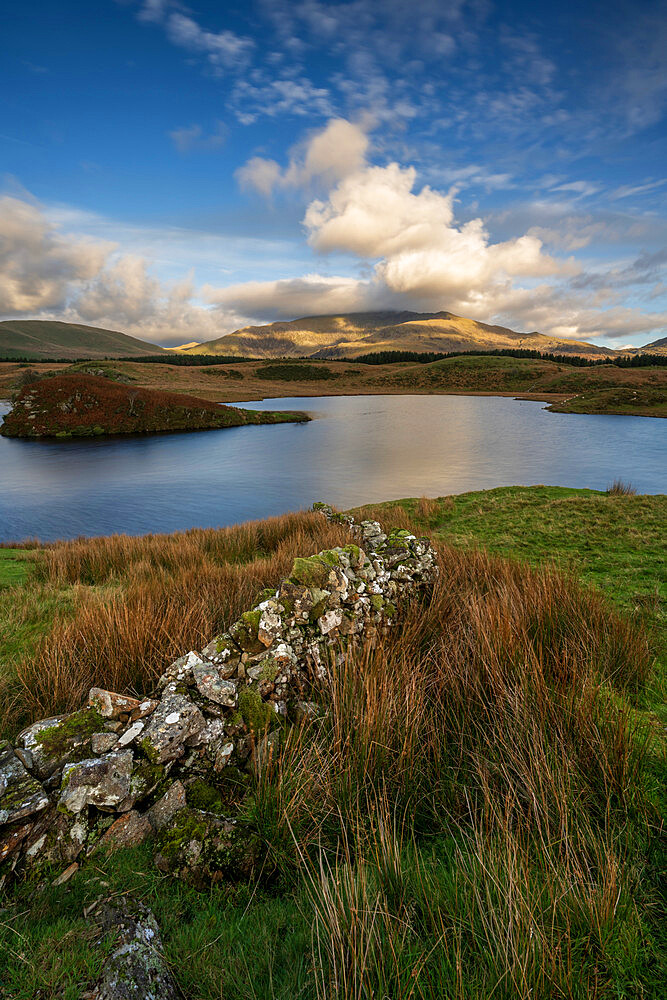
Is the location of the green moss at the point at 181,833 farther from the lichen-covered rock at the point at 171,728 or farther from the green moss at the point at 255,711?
the green moss at the point at 255,711

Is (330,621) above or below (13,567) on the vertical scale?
above

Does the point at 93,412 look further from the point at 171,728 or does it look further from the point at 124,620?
the point at 171,728

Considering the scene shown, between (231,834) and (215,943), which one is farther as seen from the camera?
(231,834)

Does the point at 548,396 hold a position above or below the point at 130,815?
above

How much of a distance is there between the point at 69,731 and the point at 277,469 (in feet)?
88.2

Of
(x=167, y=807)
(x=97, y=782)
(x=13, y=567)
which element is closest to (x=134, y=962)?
(x=167, y=807)

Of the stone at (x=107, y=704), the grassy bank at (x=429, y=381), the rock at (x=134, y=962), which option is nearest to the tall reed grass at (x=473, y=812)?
the rock at (x=134, y=962)

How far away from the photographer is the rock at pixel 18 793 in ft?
8.02

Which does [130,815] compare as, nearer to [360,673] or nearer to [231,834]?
[231,834]

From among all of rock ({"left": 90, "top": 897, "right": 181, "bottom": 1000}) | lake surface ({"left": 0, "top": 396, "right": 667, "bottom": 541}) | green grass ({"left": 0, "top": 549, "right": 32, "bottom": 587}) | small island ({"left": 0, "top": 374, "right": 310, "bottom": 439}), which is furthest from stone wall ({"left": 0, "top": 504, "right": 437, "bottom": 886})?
small island ({"left": 0, "top": 374, "right": 310, "bottom": 439})

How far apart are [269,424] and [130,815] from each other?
50.9 meters

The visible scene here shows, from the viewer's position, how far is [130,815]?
2.60 metres

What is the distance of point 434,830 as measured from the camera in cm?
281

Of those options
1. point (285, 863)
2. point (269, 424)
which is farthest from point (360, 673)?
point (269, 424)
